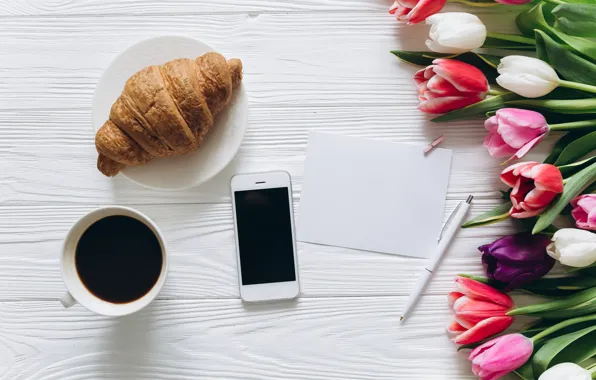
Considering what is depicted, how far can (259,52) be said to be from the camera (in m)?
0.75

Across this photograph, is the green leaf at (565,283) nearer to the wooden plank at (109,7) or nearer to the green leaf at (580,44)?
the green leaf at (580,44)

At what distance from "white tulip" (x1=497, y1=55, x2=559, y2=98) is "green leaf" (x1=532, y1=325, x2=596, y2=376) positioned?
0.30 m

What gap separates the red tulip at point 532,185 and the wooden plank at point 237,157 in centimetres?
10

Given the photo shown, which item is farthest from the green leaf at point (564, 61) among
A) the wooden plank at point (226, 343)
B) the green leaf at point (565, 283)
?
the wooden plank at point (226, 343)

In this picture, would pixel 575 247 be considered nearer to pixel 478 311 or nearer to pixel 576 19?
pixel 478 311

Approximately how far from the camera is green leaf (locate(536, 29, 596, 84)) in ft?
2.18

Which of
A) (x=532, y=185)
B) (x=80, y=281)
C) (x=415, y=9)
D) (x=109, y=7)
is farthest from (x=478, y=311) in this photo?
(x=109, y=7)

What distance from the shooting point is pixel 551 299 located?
0.73m

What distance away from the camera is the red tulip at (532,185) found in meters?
0.62

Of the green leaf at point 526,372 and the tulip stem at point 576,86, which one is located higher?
the tulip stem at point 576,86

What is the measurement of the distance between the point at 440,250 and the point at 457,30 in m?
0.29

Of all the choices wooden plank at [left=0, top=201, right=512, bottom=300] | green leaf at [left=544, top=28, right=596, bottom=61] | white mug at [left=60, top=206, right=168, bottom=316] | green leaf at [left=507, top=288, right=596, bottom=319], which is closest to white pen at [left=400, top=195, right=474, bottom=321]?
wooden plank at [left=0, top=201, right=512, bottom=300]

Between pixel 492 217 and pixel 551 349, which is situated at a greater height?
pixel 492 217

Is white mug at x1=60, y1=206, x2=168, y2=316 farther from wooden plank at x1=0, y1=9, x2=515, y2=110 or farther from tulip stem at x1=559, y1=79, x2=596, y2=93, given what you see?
tulip stem at x1=559, y1=79, x2=596, y2=93
